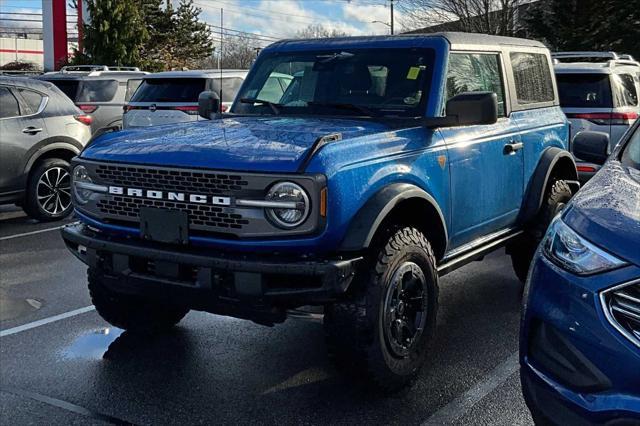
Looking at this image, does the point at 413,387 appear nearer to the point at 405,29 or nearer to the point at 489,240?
the point at 489,240

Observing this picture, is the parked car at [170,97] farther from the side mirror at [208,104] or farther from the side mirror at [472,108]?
the side mirror at [472,108]

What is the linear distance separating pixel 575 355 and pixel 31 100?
8.16 metres

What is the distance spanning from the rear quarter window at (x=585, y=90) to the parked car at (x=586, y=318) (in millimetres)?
6699

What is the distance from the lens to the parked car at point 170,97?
10859 mm

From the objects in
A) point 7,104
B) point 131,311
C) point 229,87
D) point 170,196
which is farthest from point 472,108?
point 229,87

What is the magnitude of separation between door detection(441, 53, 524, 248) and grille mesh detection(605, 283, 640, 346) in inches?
78.7

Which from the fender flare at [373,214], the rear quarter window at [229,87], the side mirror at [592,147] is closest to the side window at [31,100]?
the rear quarter window at [229,87]

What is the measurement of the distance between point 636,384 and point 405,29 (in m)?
32.6

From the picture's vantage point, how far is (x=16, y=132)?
860 centimetres

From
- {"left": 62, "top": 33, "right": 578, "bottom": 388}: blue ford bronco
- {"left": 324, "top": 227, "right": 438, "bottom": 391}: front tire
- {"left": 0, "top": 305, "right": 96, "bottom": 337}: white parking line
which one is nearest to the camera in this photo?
{"left": 62, "top": 33, "right": 578, "bottom": 388}: blue ford bronco

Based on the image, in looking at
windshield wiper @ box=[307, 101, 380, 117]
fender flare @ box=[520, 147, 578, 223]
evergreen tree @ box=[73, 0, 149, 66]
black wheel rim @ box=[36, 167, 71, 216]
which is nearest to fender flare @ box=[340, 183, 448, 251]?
windshield wiper @ box=[307, 101, 380, 117]

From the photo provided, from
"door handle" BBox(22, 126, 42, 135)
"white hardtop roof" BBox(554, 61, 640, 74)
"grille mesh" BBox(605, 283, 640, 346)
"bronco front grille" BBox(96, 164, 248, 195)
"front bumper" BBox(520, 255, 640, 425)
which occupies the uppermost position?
"white hardtop roof" BBox(554, 61, 640, 74)

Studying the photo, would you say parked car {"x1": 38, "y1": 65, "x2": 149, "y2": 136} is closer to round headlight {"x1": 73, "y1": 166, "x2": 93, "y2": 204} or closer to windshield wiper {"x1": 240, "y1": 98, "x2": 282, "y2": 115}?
windshield wiper {"x1": 240, "y1": 98, "x2": 282, "y2": 115}

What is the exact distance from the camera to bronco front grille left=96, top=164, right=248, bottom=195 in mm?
3467
